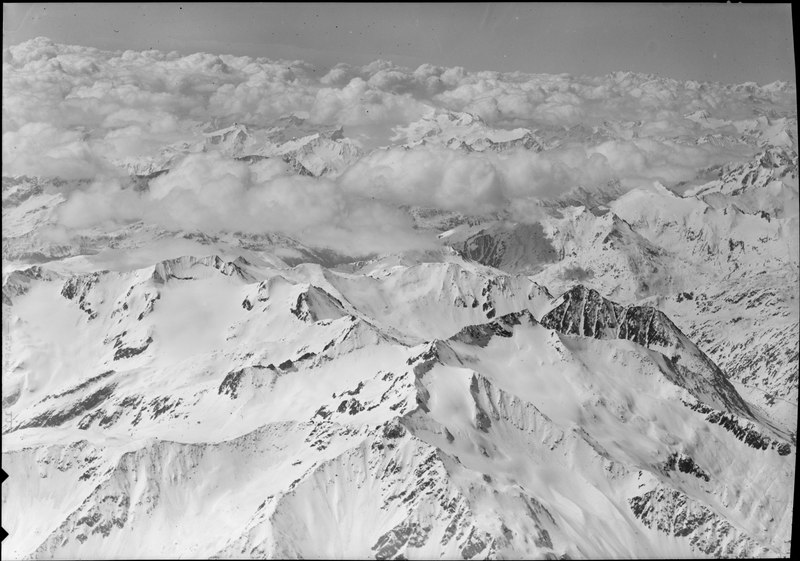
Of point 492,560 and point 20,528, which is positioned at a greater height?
point 492,560

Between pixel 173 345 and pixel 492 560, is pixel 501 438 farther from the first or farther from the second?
pixel 173 345

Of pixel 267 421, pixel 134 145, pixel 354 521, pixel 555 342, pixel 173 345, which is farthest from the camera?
pixel 134 145

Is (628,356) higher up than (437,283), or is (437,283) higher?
(628,356)

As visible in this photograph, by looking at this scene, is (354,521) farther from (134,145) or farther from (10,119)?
(134,145)

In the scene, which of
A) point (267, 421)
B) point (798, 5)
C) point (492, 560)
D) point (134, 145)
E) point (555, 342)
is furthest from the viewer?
point (134, 145)

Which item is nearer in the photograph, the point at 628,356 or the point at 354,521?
the point at 354,521

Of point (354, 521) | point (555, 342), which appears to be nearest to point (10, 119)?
point (354, 521)

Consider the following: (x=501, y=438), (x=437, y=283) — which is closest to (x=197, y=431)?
(x=501, y=438)

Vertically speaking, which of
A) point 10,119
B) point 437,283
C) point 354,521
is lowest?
point 437,283

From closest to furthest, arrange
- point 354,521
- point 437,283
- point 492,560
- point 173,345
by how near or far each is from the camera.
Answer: point 492,560 → point 354,521 → point 173,345 → point 437,283
